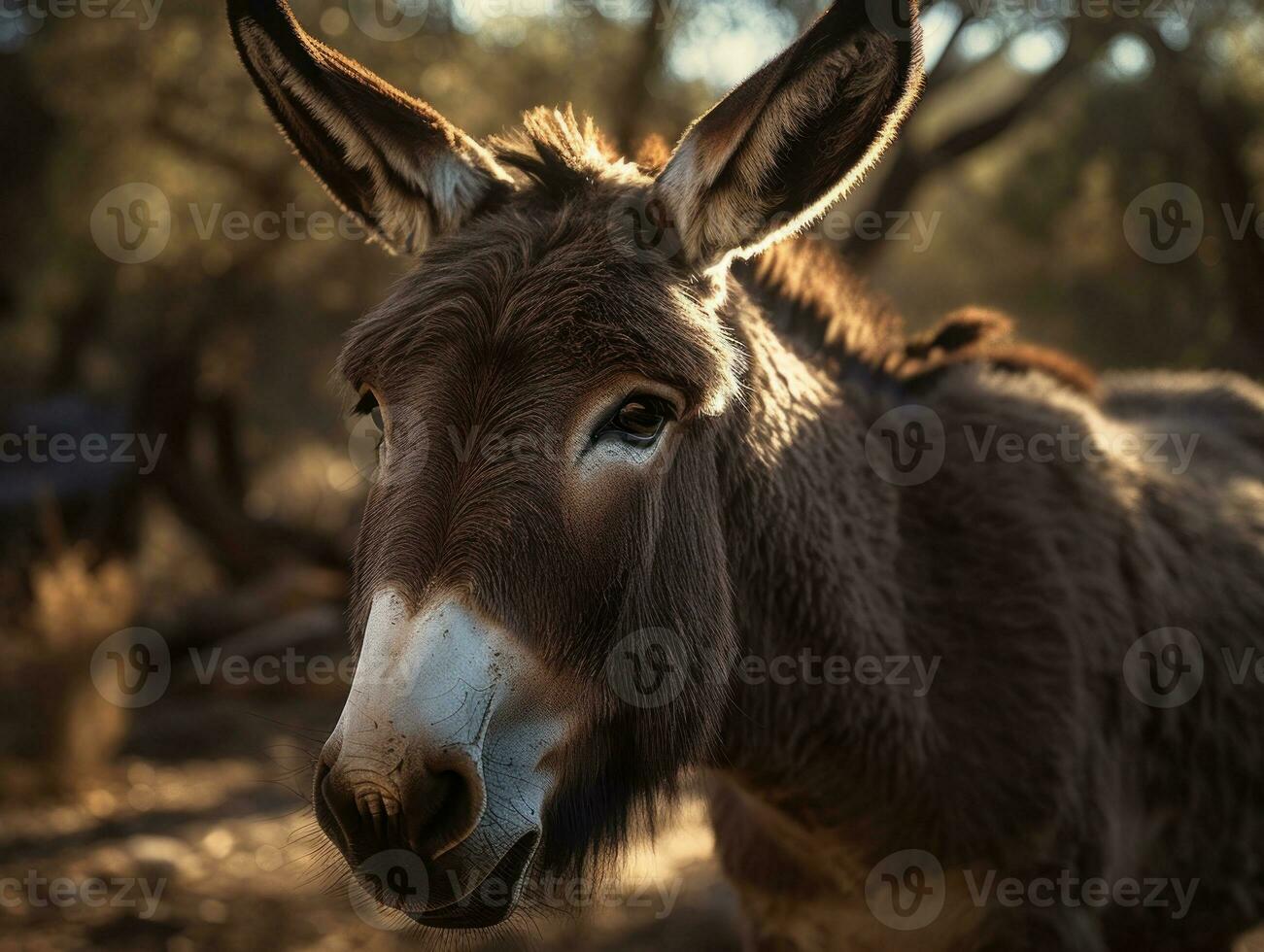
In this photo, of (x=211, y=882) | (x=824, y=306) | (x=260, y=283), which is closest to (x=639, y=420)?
(x=824, y=306)

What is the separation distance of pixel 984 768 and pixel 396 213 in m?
2.23

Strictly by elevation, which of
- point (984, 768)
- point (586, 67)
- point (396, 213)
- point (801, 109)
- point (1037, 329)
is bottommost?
point (984, 768)

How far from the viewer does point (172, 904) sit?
5559 mm

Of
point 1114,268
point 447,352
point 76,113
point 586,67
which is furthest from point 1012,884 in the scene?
point 1114,268

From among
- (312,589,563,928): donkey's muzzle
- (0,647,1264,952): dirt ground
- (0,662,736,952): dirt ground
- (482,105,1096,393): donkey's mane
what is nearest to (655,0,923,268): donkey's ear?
(482,105,1096,393): donkey's mane

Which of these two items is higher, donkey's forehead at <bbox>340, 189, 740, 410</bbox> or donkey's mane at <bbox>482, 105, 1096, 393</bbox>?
donkey's mane at <bbox>482, 105, 1096, 393</bbox>

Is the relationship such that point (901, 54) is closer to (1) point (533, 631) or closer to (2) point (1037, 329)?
(1) point (533, 631)

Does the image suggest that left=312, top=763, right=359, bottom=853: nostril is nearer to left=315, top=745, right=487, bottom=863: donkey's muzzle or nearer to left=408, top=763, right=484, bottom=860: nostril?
left=315, top=745, right=487, bottom=863: donkey's muzzle

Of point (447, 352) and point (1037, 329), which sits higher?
point (1037, 329)

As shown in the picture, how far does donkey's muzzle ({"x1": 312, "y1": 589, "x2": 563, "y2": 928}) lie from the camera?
1.81 meters

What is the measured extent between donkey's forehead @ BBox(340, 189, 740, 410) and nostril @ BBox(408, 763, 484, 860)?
0.82m

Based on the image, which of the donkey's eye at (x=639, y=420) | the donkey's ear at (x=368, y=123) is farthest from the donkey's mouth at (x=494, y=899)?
the donkey's ear at (x=368, y=123)

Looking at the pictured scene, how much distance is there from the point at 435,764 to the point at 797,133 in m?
1.61

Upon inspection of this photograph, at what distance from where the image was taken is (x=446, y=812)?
1.88 m
